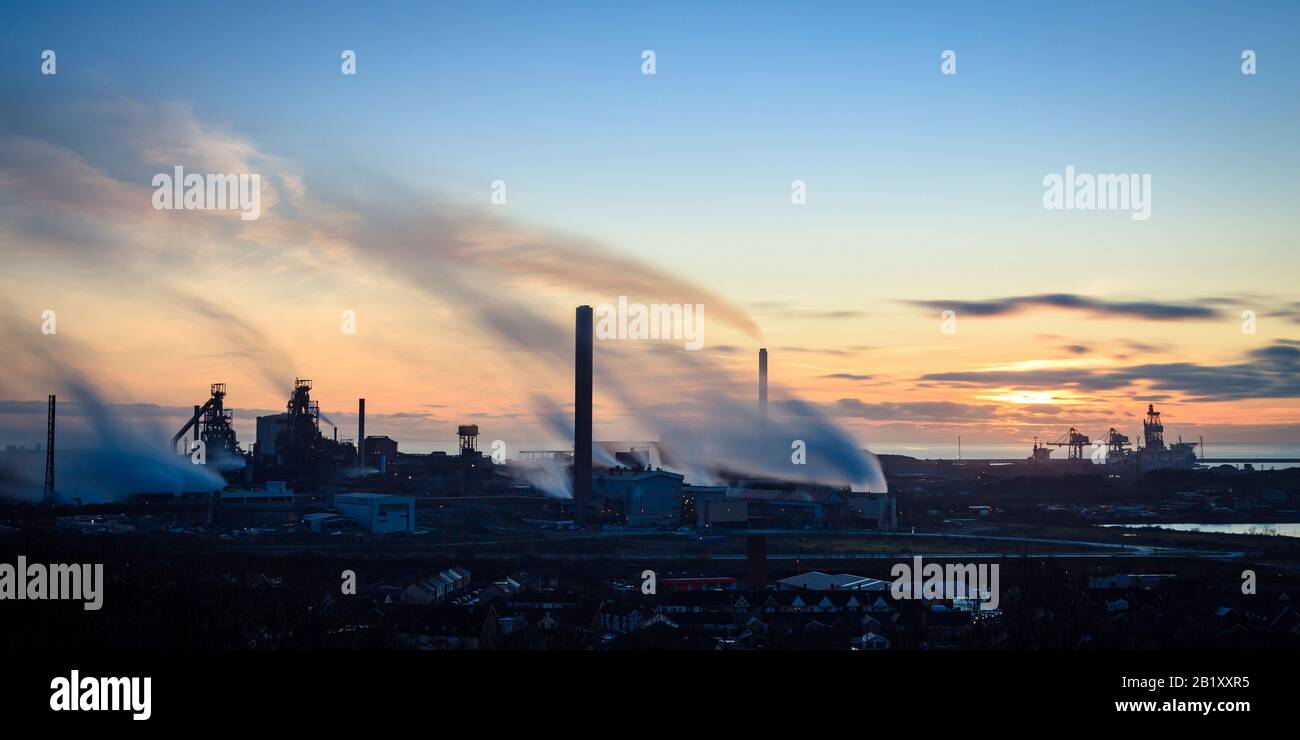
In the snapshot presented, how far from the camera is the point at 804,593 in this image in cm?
2997

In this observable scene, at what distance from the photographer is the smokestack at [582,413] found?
5975cm

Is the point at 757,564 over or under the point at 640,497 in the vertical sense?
under

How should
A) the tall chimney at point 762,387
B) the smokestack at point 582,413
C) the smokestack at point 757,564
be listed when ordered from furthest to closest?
the tall chimney at point 762,387 → the smokestack at point 582,413 → the smokestack at point 757,564

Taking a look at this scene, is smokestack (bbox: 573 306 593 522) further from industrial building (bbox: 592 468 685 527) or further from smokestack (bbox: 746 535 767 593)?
smokestack (bbox: 746 535 767 593)

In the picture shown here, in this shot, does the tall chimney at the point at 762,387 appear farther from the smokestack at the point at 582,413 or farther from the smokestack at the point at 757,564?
the smokestack at the point at 757,564

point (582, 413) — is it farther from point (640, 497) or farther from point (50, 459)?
point (50, 459)

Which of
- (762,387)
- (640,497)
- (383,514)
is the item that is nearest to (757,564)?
(383,514)

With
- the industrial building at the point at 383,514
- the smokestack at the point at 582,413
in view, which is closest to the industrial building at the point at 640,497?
the smokestack at the point at 582,413

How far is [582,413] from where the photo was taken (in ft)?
200

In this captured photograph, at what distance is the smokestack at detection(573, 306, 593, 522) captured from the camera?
59750 mm

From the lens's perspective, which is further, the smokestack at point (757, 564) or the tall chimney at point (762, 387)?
the tall chimney at point (762, 387)
